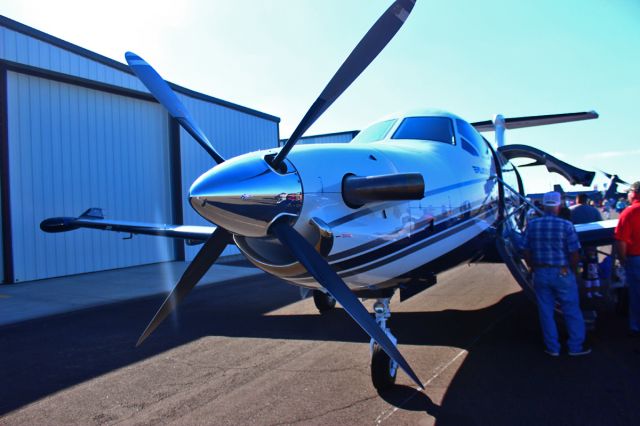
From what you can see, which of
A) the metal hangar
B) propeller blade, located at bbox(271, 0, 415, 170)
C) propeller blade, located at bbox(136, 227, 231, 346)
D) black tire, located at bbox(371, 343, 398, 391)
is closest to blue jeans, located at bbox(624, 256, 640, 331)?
black tire, located at bbox(371, 343, 398, 391)

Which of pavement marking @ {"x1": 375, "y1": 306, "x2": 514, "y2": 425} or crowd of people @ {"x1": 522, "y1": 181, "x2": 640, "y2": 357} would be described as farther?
crowd of people @ {"x1": 522, "y1": 181, "x2": 640, "y2": 357}

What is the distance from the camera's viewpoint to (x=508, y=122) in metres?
12.6

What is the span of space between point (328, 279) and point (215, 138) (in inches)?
586

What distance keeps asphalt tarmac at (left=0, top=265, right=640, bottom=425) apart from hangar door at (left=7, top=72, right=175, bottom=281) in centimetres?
521

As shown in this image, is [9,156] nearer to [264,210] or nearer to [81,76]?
[81,76]

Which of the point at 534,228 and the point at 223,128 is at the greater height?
the point at 223,128

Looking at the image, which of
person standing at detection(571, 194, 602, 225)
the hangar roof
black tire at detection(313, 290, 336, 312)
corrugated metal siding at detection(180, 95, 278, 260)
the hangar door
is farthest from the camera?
corrugated metal siding at detection(180, 95, 278, 260)

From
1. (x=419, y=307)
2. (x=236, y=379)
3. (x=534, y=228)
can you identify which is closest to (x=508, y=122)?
(x=419, y=307)

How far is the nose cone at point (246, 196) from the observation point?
2.60m

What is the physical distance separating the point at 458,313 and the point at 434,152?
3.36 metres

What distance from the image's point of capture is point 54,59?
1173cm

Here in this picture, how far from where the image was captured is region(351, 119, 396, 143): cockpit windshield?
194 inches

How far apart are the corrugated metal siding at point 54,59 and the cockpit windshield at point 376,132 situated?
395 inches

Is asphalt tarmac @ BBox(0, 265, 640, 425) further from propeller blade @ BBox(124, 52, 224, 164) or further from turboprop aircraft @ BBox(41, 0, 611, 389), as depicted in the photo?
propeller blade @ BBox(124, 52, 224, 164)
